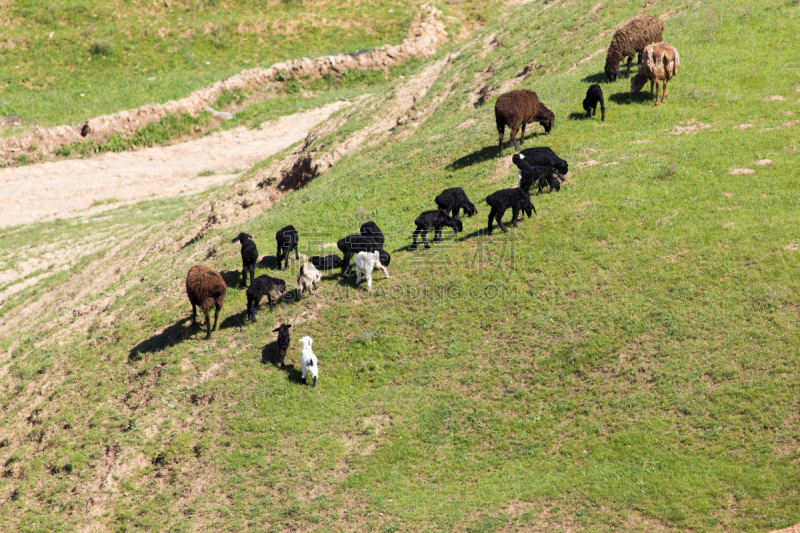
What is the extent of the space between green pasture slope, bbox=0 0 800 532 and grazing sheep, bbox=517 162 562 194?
1.69 ft

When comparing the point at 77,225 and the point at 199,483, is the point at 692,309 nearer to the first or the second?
the point at 199,483

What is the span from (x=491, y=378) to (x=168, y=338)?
30.8ft

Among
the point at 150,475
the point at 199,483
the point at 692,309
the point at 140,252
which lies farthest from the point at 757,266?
the point at 140,252

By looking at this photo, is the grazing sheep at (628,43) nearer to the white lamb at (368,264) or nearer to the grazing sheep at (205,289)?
the white lamb at (368,264)

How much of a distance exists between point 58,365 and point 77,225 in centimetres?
1924

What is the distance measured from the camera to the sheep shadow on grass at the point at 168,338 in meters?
17.7

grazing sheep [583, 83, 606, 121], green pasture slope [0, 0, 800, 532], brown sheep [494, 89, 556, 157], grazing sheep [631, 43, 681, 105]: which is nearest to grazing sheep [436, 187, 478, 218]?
green pasture slope [0, 0, 800, 532]

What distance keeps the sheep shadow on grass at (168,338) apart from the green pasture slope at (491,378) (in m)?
0.08

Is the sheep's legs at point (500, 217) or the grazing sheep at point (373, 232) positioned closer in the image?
the sheep's legs at point (500, 217)


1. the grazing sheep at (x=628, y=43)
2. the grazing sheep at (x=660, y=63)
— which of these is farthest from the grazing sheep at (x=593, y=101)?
the grazing sheep at (x=628, y=43)

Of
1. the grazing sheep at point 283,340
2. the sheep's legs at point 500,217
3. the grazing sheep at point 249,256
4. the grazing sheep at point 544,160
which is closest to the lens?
the grazing sheep at point 283,340

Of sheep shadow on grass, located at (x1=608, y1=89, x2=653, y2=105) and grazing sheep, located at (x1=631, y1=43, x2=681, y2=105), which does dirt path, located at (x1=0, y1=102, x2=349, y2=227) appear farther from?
grazing sheep, located at (x1=631, y1=43, x2=681, y2=105)

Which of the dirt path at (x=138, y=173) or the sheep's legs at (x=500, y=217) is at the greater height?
the dirt path at (x=138, y=173)

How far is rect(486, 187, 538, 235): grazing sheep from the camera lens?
56.9 ft
